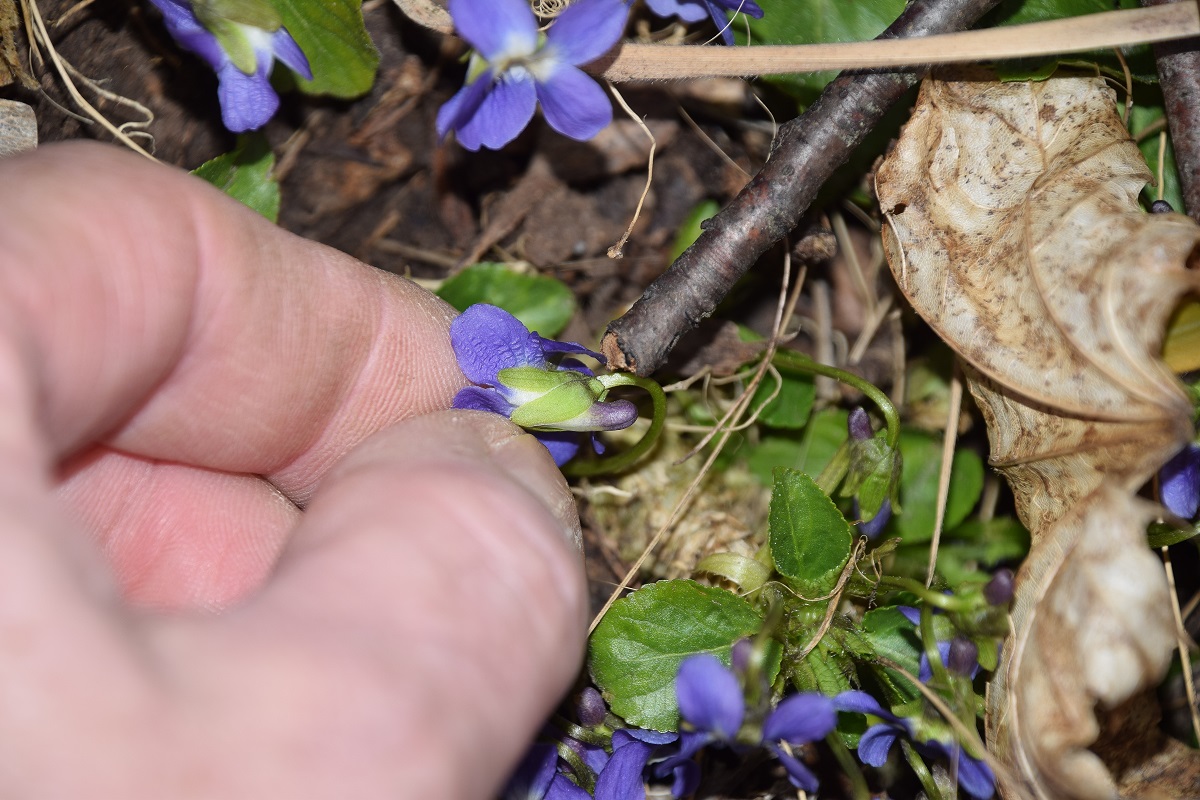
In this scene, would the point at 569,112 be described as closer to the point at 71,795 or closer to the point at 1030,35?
the point at 1030,35

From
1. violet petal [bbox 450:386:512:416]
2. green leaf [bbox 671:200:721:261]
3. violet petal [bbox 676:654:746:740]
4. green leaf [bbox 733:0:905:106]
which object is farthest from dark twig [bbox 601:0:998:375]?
violet petal [bbox 676:654:746:740]

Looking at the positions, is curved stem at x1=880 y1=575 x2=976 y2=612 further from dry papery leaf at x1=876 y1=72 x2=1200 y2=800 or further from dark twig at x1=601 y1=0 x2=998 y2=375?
dark twig at x1=601 y1=0 x2=998 y2=375

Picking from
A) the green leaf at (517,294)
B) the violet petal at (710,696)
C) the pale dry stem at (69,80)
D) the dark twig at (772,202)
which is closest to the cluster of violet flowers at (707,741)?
the violet petal at (710,696)

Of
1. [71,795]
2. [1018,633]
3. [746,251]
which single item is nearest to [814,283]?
[746,251]

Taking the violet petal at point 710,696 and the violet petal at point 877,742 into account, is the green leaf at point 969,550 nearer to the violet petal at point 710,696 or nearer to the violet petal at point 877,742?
the violet petal at point 877,742

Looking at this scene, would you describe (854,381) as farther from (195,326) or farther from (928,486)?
(195,326)

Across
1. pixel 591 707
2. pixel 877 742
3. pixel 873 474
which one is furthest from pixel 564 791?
pixel 873 474

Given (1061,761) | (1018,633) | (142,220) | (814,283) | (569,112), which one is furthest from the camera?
(814,283)

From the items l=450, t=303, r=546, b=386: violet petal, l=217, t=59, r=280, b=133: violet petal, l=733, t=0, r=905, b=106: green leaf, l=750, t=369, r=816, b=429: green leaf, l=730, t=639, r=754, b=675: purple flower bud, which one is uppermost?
l=733, t=0, r=905, b=106: green leaf
